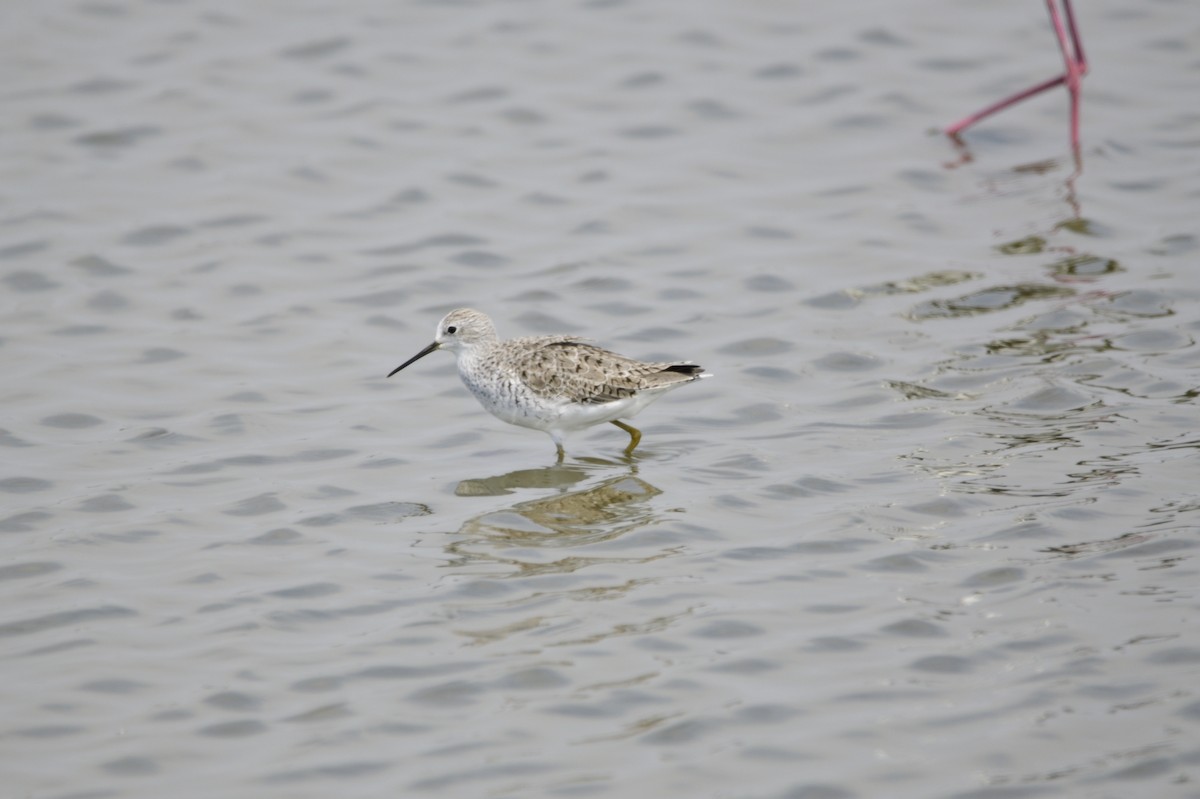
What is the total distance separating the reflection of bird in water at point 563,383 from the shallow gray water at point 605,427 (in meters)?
0.41

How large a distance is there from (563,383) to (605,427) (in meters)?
1.59

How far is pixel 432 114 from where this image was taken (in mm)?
16531

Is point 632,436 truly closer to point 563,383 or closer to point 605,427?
point 563,383

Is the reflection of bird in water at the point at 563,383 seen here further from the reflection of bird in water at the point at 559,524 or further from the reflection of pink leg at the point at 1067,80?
the reflection of pink leg at the point at 1067,80

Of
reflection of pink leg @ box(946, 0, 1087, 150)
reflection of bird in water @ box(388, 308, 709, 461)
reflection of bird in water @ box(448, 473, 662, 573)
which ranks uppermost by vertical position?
reflection of pink leg @ box(946, 0, 1087, 150)

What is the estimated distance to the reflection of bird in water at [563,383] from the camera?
10258 mm

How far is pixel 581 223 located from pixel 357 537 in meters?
5.96

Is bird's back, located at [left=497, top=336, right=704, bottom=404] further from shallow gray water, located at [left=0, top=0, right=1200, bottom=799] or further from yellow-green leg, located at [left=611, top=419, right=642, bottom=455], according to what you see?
shallow gray water, located at [left=0, top=0, right=1200, bottom=799]

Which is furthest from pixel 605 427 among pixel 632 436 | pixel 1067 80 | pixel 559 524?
pixel 1067 80

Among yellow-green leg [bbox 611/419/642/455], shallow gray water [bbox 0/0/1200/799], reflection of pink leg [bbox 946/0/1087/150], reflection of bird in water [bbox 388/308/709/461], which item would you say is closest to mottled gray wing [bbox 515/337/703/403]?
reflection of bird in water [bbox 388/308/709/461]

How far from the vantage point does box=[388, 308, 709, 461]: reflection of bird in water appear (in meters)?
10.3

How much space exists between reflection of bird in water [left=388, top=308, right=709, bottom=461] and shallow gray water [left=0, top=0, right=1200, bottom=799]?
1.35 ft

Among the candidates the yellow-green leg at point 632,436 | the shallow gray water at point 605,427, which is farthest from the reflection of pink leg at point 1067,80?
the yellow-green leg at point 632,436

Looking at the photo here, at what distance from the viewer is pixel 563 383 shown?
33.8 feet
